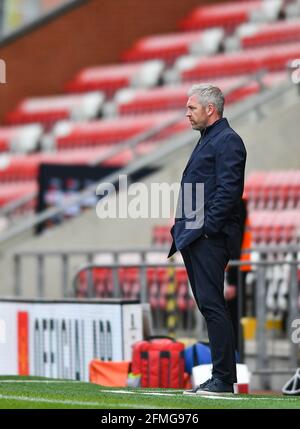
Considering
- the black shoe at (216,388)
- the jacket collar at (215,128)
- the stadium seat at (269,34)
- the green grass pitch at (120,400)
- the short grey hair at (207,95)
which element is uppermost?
the stadium seat at (269,34)

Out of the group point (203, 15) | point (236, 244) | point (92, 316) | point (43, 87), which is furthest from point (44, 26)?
point (236, 244)

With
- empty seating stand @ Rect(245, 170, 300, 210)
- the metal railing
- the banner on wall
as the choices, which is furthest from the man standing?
empty seating stand @ Rect(245, 170, 300, 210)

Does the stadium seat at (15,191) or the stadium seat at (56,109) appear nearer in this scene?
the stadium seat at (15,191)

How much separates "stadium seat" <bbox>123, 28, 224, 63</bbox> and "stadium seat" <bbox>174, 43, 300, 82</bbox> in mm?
407

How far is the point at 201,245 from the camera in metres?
8.85

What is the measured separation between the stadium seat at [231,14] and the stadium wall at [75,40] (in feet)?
1.08

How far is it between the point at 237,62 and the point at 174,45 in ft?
9.18

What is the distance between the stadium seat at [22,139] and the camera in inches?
971

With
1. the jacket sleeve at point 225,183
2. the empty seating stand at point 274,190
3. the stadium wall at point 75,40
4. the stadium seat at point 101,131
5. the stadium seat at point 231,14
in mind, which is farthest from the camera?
the stadium wall at point 75,40

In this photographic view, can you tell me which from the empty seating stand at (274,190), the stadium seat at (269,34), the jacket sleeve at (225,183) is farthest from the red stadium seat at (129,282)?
the stadium seat at (269,34)

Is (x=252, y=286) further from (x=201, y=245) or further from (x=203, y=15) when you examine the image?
(x=203, y=15)

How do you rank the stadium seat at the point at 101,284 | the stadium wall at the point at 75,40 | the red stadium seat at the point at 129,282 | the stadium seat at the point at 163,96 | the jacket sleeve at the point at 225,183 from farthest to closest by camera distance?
1. the stadium wall at the point at 75,40
2. the stadium seat at the point at 163,96
3. the red stadium seat at the point at 129,282
4. the stadium seat at the point at 101,284
5. the jacket sleeve at the point at 225,183

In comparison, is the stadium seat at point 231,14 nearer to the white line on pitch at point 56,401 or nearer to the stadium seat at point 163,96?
the stadium seat at point 163,96

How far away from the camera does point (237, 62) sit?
23891mm
